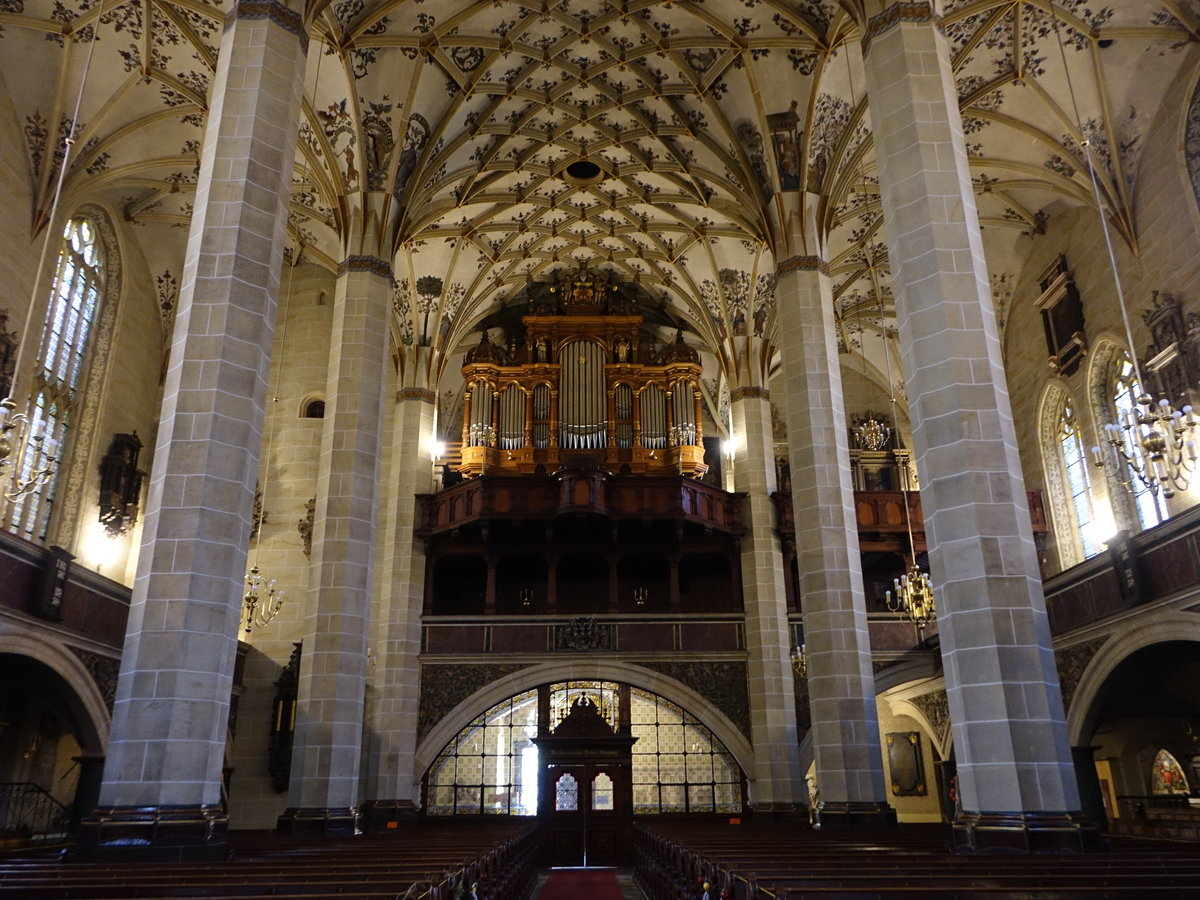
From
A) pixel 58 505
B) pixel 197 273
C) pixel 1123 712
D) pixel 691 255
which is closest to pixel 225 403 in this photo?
pixel 197 273

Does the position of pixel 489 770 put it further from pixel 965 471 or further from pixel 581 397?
pixel 965 471

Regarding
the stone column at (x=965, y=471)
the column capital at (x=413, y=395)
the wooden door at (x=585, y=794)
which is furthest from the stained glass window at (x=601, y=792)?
the stone column at (x=965, y=471)

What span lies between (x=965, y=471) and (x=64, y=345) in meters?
16.4

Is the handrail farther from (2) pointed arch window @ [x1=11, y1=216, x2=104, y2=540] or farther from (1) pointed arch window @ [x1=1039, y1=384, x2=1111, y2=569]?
(1) pointed arch window @ [x1=1039, y1=384, x2=1111, y2=569]

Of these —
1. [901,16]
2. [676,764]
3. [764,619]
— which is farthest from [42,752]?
[901,16]

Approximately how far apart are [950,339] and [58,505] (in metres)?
15.9

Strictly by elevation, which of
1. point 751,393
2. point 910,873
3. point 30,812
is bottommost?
point 910,873

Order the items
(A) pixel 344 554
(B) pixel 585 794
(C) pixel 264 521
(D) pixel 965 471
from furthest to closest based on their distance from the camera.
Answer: (C) pixel 264 521, (B) pixel 585 794, (A) pixel 344 554, (D) pixel 965 471

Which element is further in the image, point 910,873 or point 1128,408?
point 1128,408

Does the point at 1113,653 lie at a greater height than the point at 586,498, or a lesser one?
lesser

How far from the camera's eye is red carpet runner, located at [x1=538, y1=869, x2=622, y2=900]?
48.1 feet

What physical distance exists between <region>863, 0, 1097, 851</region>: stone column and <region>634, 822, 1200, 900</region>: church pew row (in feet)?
2.62

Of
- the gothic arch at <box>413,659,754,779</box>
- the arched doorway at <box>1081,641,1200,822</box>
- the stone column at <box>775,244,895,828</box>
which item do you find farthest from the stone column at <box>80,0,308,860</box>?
the arched doorway at <box>1081,641,1200,822</box>

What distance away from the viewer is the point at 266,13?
1119 cm
